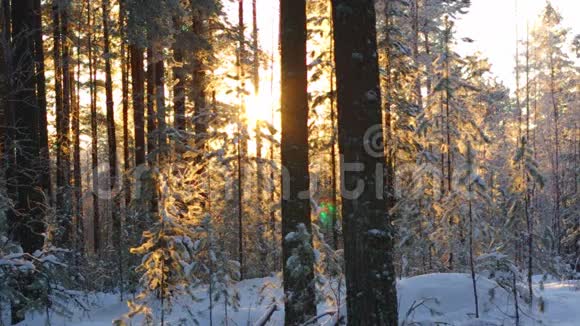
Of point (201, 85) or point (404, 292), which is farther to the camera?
point (201, 85)

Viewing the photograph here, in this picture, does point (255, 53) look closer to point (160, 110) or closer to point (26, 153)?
point (160, 110)

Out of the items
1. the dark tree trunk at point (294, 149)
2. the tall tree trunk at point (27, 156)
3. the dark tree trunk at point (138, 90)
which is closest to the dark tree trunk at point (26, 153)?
the tall tree trunk at point (27, 156)

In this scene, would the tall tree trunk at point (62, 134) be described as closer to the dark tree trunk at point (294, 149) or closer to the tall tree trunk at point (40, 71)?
the tall tree trunk at point (40, 71)

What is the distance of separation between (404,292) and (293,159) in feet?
8.64

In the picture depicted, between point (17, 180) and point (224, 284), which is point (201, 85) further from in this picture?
point (224, 284)

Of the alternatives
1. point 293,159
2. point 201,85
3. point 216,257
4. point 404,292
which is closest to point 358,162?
point 293,159

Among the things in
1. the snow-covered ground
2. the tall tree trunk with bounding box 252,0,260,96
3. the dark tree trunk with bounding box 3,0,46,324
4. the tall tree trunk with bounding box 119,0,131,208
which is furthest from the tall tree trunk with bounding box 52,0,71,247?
the snow-covered ground

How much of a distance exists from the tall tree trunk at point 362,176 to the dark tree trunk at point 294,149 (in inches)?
85.1

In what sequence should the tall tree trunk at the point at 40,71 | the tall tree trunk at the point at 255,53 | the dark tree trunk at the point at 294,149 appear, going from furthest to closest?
the tall tree trunk at the point at 255,53, the tall tree trunk at the point at 40,71, the dark tree trunk at the point at 294,149

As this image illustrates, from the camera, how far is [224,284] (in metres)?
8.43

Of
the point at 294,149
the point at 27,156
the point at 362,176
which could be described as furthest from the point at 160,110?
the point at 362,176

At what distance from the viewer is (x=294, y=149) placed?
714 centimetres

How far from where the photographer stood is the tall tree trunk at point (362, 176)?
4.65m

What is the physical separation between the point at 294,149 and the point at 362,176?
258cm
